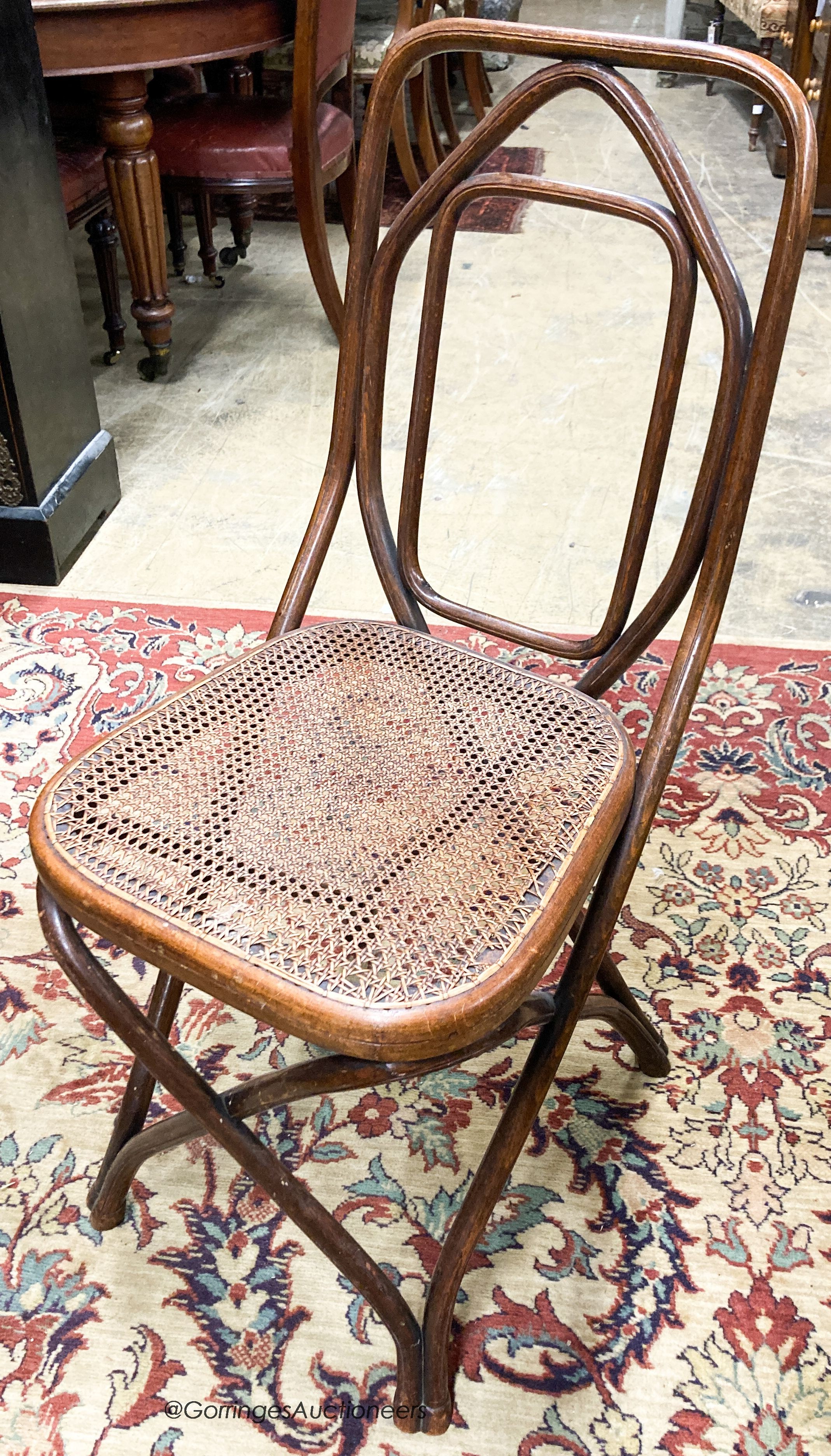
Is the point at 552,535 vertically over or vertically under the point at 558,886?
A: under

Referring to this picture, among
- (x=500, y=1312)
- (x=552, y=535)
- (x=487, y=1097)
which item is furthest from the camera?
(x=552, y=535)

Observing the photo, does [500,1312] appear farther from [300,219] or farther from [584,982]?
[300,219]

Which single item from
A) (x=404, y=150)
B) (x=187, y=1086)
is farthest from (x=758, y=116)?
(x=187, y=1086)

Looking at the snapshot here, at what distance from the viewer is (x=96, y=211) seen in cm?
269

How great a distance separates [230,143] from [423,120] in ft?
4.85

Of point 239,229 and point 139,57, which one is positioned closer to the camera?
point 139,57

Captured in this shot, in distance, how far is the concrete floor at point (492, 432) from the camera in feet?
7.29

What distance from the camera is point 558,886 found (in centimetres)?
91

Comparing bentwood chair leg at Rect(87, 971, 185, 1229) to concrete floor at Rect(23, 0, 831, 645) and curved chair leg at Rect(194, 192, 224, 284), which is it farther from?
curved chair leg at Rect(194, 192, 224, 284)

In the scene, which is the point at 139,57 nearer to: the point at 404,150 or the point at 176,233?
the point at 176,233

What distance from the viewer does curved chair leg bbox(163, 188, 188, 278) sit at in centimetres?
338

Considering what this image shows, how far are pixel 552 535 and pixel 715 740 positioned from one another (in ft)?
2.22

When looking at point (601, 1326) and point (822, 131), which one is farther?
point (822, 131)

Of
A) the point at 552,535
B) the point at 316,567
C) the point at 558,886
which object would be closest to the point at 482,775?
the point at 558,886
